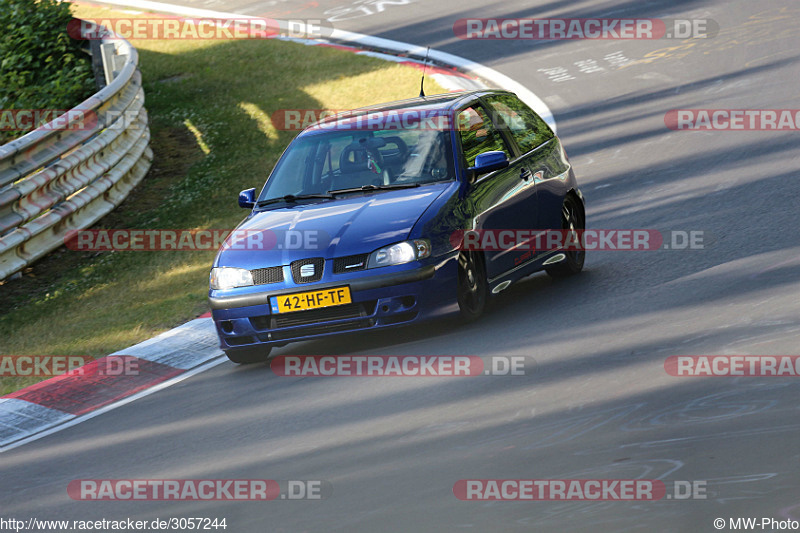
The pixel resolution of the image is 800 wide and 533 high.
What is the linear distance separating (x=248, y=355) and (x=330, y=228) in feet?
3.77

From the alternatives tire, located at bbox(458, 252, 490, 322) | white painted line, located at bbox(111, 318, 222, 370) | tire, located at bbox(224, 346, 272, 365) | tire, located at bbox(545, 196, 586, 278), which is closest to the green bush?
white painted line, located at bbox(111, 318, 222, 370)

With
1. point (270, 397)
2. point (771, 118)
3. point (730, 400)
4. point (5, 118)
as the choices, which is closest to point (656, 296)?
point (730, 400)

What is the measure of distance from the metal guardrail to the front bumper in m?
4.10

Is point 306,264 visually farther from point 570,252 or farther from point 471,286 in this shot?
point 570,252

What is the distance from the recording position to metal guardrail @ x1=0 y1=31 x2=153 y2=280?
37.3ft

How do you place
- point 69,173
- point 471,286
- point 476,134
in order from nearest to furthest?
point 471,286, point 476,134, point 69,173

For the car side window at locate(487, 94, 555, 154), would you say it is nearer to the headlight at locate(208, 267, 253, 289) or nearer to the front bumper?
the front bumper

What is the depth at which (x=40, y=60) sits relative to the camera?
17.7 meters

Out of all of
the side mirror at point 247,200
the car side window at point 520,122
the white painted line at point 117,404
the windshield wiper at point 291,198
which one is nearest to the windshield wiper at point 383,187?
the windshield wiper at point 291,198

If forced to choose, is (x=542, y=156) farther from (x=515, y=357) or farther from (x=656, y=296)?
(x=515, y=357)

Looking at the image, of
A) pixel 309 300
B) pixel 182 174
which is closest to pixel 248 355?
pixel 309 300

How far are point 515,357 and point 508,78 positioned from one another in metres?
12.1

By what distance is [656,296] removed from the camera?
848 centimetres

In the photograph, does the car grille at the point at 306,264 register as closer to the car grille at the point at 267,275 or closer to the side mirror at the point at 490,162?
the car grille at the point at 267,275
